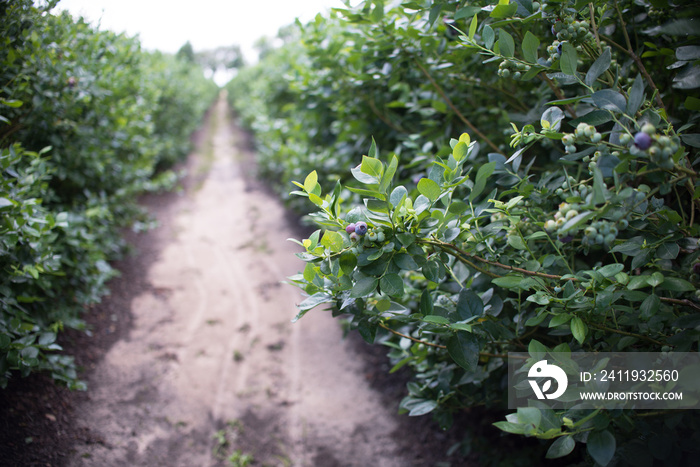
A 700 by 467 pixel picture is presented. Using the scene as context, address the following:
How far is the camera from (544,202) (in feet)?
3.87

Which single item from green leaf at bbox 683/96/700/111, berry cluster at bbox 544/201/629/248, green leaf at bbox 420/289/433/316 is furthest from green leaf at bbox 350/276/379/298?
green leaf at bbox 683/96/700/111

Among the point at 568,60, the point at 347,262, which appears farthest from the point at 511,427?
the point at 568,60

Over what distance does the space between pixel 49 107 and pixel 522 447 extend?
3.15 metres

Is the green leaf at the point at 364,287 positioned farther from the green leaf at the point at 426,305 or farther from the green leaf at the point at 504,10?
the green leaf at the point at 504,10

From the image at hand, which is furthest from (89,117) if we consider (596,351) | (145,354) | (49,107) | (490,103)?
(596,351)

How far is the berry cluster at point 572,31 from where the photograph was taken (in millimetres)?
1018

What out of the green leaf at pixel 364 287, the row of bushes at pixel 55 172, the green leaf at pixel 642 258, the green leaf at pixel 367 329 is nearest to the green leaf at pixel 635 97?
the green leaf at pixel 642 258

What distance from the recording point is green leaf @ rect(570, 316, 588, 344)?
928mm

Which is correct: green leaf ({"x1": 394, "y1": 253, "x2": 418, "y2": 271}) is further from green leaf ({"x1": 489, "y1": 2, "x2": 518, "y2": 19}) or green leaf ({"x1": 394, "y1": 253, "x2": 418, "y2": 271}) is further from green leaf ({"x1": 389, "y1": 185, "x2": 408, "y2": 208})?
green leaf ({"x1": 489, "y1": 2, "x2": 518, "y2": 19})

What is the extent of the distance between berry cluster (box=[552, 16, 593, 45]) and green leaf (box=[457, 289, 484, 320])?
0.76 metres

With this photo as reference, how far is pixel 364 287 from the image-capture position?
3.08 feet

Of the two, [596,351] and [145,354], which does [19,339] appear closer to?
[145,354]

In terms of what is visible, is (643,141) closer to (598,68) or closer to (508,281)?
(598,68)

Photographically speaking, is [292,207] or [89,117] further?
[292,207]
